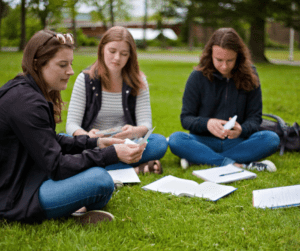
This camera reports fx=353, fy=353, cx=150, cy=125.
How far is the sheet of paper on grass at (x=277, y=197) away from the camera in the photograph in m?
2.72

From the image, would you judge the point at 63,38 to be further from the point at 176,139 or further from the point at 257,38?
the point at 257,38


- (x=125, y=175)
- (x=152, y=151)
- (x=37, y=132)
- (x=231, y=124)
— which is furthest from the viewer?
(x=152, y=151)

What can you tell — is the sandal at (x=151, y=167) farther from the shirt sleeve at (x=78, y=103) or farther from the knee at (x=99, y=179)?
the knee at (x=99, y=179)

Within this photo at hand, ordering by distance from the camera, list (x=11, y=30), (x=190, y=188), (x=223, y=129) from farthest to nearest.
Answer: (x=11, y=30) → (x=223, y=129) → (x=190, y=188)

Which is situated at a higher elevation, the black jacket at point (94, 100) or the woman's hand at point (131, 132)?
the black jacket at point (94, 100)

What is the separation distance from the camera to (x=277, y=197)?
282 centimetres

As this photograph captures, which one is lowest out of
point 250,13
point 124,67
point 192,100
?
point 192,100

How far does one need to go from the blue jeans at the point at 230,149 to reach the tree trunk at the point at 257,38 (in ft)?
49.6

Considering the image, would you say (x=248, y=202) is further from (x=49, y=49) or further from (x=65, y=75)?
(x=49, y=49)

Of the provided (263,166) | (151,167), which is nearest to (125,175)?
(151,167)

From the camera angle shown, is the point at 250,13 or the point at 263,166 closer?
the point at 263,166

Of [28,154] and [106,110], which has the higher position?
[28,154]

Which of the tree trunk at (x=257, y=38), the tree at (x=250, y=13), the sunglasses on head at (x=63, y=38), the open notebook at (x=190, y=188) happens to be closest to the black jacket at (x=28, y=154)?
the sunglasses on head at (x=63, y=38)

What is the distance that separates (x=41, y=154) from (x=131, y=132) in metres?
1.46
